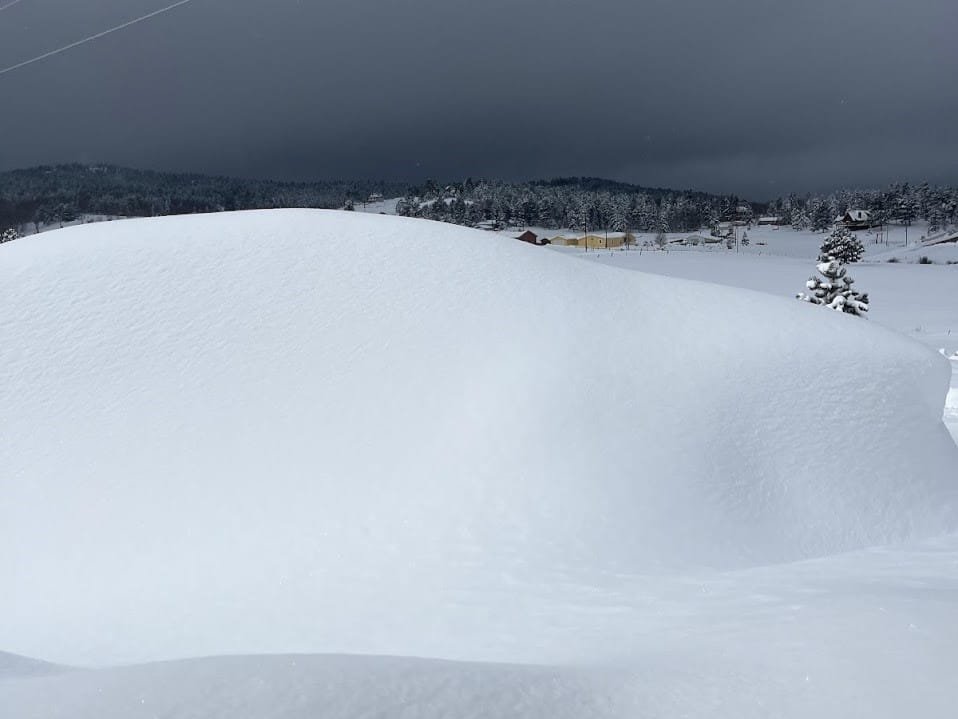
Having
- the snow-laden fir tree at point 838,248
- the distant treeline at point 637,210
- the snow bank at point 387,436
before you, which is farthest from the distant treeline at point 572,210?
the snow bank at point 387,436

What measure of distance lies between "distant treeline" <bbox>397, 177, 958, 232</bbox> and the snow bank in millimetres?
90124

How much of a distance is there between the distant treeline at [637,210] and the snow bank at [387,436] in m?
90.1

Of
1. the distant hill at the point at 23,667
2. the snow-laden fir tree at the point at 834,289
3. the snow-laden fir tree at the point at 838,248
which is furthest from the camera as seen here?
the snow-laden fir tree at the point at 838,248

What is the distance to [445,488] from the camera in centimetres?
542

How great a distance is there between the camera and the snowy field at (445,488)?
3.18m

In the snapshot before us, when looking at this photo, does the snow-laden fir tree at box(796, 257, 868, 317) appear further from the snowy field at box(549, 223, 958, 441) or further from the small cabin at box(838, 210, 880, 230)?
the small cabin at box(838, 210, 880, 230)

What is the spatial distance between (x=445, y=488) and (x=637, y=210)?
4312 inches

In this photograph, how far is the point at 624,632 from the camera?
4176mm

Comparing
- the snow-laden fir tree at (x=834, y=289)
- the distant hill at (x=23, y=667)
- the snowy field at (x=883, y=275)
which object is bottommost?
the snowy field at (x=883, y=275)

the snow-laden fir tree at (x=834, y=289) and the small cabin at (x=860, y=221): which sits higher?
the small cabin at (x=860, y=221)

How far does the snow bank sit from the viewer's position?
4887mm

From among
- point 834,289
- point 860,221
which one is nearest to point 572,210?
point 860,221

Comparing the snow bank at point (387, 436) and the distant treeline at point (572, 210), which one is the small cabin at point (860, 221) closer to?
the distant treeline at point (572, 210)

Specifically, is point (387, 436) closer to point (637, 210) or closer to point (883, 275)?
point (883, 275)
